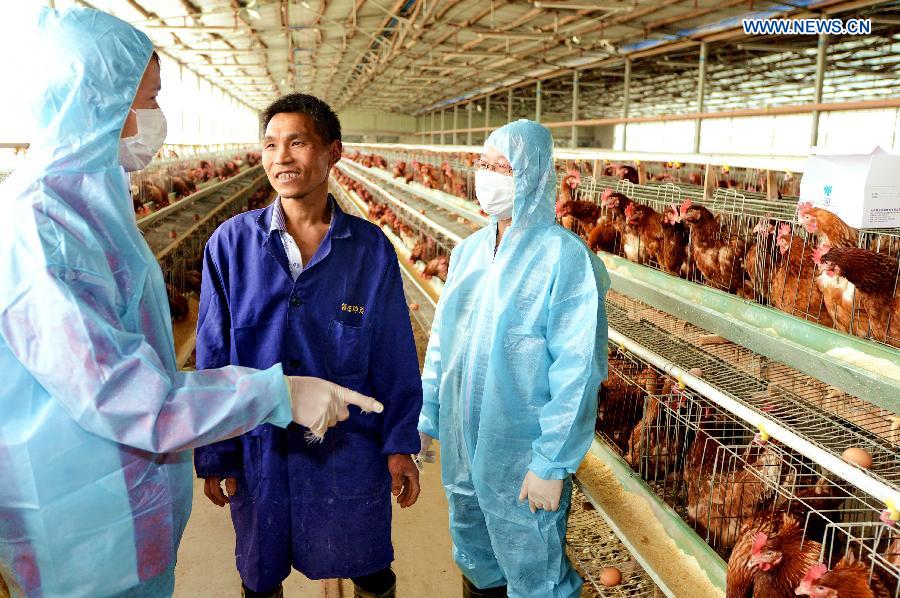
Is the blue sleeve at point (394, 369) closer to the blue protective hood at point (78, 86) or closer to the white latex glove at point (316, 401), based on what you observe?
the white latex glove at point (316, 401)

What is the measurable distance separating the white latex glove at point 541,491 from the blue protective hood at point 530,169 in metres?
0.81

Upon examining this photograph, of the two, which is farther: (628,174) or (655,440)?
(628,174)

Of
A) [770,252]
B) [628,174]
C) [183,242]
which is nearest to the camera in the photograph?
[770,252]

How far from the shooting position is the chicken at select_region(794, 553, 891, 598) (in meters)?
1.49

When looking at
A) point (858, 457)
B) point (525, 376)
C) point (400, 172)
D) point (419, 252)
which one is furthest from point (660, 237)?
point (400, 172)

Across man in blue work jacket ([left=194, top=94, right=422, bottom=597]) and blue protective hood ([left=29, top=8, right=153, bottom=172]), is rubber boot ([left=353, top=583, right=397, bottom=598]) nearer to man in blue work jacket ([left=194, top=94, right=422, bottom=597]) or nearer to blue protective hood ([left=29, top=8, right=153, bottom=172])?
man in blue work jacket ([left=194, top=94, right=422, bottom=597])

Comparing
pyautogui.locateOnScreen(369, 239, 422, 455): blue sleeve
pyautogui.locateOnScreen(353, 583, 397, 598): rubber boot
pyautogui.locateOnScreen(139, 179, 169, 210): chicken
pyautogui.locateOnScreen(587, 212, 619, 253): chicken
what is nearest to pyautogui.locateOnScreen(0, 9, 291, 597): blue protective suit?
pyautogui.locateOnScreen(369, 239, 422, 455): blue sleeve

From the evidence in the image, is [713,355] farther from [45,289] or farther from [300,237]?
[45,289]

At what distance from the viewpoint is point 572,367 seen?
1.88 metres

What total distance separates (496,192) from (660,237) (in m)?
1.94

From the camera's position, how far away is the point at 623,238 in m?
4.09

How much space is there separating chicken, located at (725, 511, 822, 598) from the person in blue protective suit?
1.18m

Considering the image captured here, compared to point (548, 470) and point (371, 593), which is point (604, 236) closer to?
point (548, 470)

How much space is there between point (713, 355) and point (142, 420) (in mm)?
2379
